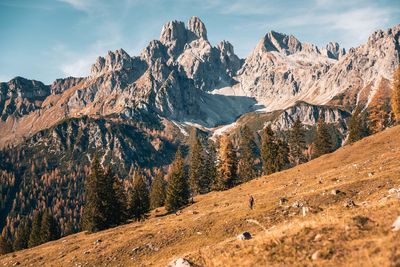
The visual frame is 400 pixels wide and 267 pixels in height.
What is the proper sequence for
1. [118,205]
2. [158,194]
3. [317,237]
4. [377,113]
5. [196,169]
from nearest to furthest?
[317,237] → [118,205] → [196,169] → [377,113] → [158,194]

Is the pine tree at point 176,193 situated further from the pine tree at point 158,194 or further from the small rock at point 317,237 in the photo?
the small rock at point 317,237

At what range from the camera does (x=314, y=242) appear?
656 inches

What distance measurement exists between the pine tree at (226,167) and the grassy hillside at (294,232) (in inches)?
904

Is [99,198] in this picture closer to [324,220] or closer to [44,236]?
[44,236]

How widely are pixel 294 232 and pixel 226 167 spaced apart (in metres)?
77.5

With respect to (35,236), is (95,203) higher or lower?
higher

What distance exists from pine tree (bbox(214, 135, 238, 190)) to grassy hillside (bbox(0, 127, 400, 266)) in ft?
75.4

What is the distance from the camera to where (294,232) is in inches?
719

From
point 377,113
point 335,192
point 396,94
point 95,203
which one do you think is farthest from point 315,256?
point 377,113

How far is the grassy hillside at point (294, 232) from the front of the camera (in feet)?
50.9

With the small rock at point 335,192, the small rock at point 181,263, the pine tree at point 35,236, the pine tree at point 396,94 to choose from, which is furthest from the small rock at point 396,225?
the pine tree at point 35,236

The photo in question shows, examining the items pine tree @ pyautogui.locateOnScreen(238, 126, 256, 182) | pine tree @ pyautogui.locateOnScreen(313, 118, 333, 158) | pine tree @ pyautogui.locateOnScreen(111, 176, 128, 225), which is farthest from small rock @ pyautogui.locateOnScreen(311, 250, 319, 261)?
pine tree @ pyautogui.locateOnScreen(313, 118, 333, 158)

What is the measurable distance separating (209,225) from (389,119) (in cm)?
11765

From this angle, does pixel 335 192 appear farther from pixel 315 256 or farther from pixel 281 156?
pixel 281 156
